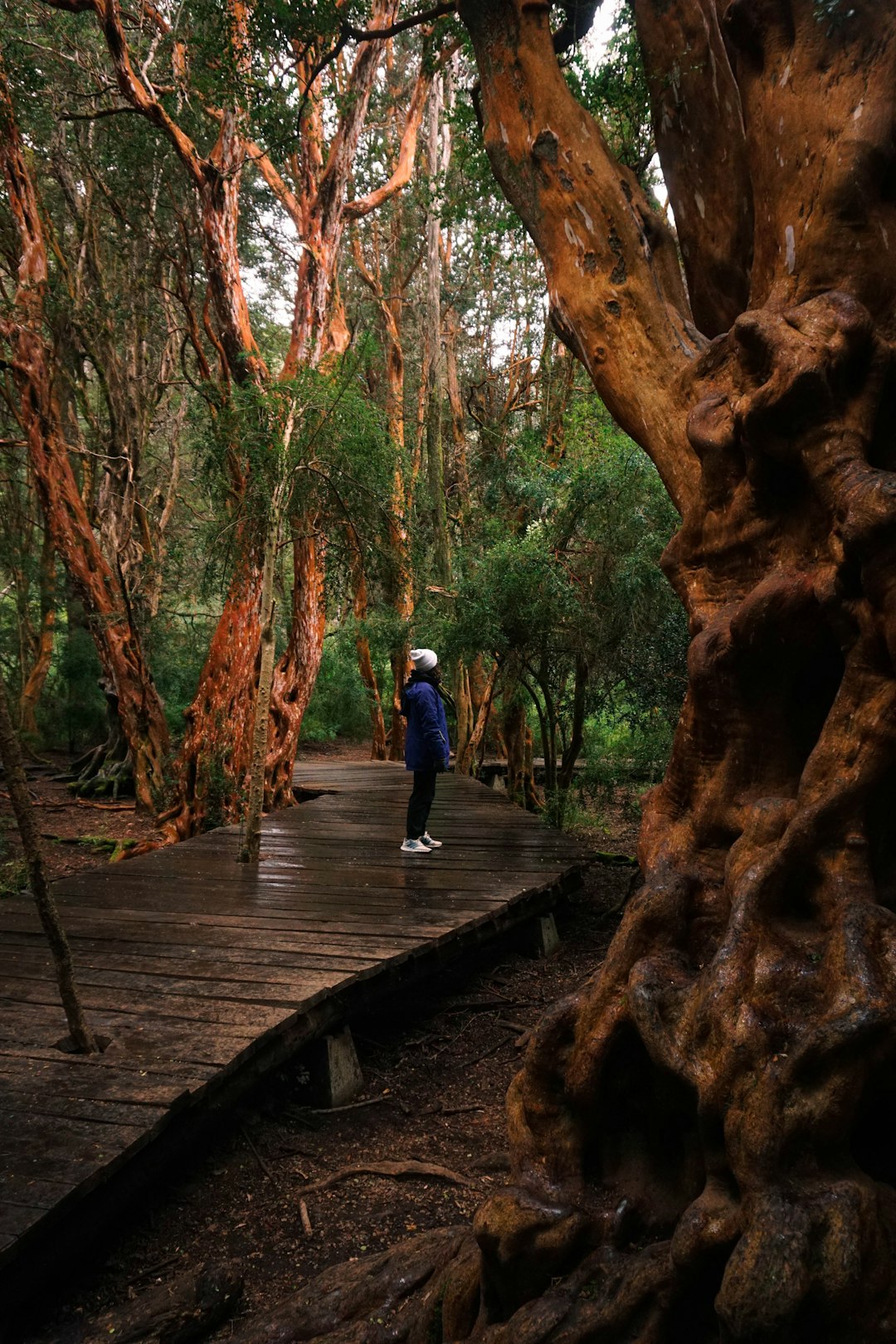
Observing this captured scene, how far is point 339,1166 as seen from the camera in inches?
141

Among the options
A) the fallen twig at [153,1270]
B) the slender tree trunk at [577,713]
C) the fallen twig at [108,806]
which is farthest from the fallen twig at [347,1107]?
the fallen twig at [108,806]

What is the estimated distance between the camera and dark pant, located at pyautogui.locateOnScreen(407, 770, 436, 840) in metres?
6.96

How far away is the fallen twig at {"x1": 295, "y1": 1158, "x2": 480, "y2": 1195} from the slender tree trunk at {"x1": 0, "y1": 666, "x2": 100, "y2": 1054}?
114 cm

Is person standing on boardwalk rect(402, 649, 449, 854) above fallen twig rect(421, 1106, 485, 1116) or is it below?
above

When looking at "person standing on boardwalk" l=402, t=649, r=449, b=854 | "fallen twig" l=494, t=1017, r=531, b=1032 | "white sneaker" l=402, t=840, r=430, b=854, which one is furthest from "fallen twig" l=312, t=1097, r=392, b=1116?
"white sneaker" l=402, t=840, r=430, b=854

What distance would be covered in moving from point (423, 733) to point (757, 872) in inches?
184

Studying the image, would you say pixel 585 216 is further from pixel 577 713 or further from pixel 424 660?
pixel 577 713

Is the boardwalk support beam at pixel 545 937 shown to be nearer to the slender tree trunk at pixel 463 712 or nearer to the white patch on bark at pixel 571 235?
the white patch on bark at pixel 571 235

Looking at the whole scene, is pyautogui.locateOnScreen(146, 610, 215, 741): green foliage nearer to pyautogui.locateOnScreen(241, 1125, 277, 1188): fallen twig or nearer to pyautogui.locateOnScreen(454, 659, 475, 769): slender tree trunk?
pyautogui.locateOnScreen(454, 659, 475, 769): slender tree trunk

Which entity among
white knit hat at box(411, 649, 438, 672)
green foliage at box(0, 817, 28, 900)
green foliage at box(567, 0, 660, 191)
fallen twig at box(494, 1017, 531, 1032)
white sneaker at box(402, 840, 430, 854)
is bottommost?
fallen twig at box(494, 1017, 531, 1032)

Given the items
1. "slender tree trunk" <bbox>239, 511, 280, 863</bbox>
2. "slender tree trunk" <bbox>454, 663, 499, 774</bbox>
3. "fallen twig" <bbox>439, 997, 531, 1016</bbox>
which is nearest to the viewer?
"fallen twig" <bbox>439, 997, 531, 1016</bbox>

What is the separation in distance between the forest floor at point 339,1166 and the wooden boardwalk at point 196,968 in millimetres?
263

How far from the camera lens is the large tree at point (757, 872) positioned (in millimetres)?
1828

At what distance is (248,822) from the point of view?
6.74 meters
